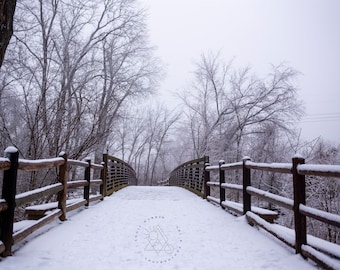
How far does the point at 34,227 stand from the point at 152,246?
61.1 inches

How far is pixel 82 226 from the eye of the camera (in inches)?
191

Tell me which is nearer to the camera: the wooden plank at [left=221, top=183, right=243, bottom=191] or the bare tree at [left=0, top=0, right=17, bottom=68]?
the bare tree at [left=0, top=0, right=17, bottom=68]

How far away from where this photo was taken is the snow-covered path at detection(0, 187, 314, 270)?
3234 millimetres

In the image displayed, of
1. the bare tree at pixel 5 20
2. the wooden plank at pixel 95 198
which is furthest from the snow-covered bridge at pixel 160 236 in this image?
the wooden plank at pixel 95 198

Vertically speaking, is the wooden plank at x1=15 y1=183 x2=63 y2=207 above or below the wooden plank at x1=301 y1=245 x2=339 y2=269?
above

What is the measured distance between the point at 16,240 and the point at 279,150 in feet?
64.5

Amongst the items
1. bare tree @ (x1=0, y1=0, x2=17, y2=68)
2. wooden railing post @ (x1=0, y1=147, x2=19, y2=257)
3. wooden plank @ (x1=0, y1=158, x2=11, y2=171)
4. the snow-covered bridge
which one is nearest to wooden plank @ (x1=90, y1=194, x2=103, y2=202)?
the snow-covered bridge

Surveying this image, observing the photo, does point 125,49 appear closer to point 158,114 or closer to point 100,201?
point 100,201

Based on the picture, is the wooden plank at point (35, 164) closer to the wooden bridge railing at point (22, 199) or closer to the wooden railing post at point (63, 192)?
the wooden bridge railing at point (22, 199)

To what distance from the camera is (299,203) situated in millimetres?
3471

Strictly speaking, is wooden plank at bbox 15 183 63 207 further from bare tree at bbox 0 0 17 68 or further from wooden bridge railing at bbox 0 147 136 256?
bare tree at bbox 0 0 17 68

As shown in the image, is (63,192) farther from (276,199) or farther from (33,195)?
(276,199)
